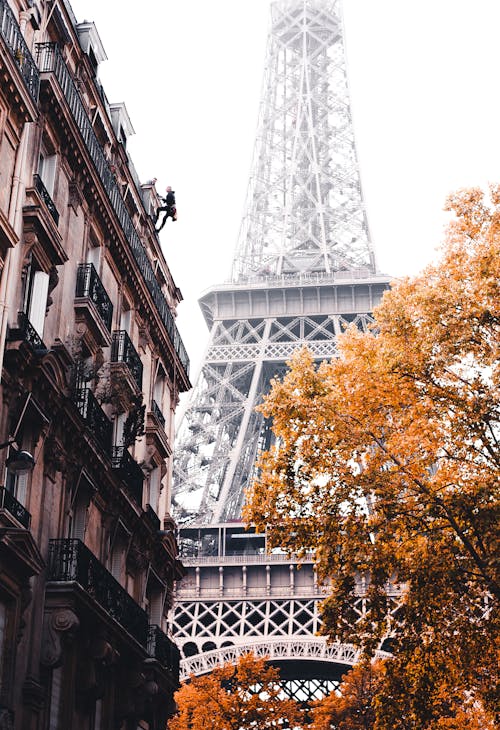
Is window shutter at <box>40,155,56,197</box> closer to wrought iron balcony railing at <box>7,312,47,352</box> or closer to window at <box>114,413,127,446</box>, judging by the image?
wrought iron balcony railing at <box>7,312,47,352</box>

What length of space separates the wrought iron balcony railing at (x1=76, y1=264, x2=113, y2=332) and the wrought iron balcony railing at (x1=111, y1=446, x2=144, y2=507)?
3012 mm

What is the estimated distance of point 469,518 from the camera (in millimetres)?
20984

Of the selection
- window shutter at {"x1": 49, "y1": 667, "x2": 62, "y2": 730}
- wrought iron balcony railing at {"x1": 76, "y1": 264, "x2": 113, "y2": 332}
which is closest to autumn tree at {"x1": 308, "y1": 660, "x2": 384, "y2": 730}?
wrought iron balcony railing at {"x1": 76, "y1": 264, "x2": 113, "y2": 332}

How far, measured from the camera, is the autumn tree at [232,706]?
145ft

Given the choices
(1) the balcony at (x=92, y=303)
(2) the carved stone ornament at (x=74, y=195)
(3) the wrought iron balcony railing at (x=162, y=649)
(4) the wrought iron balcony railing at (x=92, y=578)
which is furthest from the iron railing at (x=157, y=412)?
(2) the carved stone ornament at (x=74, y=195)

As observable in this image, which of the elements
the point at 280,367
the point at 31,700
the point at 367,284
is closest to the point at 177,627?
the point at 280,367

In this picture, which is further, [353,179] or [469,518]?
[353,179]

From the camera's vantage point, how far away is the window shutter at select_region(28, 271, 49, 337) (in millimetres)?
21438

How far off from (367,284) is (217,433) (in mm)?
15552

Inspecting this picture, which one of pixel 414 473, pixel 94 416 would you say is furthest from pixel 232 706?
pixel 414 473

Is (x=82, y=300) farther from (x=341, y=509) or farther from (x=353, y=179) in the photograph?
(x=353, y=179)

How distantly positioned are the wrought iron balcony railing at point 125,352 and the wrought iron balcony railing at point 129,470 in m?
2.13

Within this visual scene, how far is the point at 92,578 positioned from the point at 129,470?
470 centimetres

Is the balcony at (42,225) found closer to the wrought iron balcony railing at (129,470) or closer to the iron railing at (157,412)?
the wrought iron balcony railing at (129,470)
